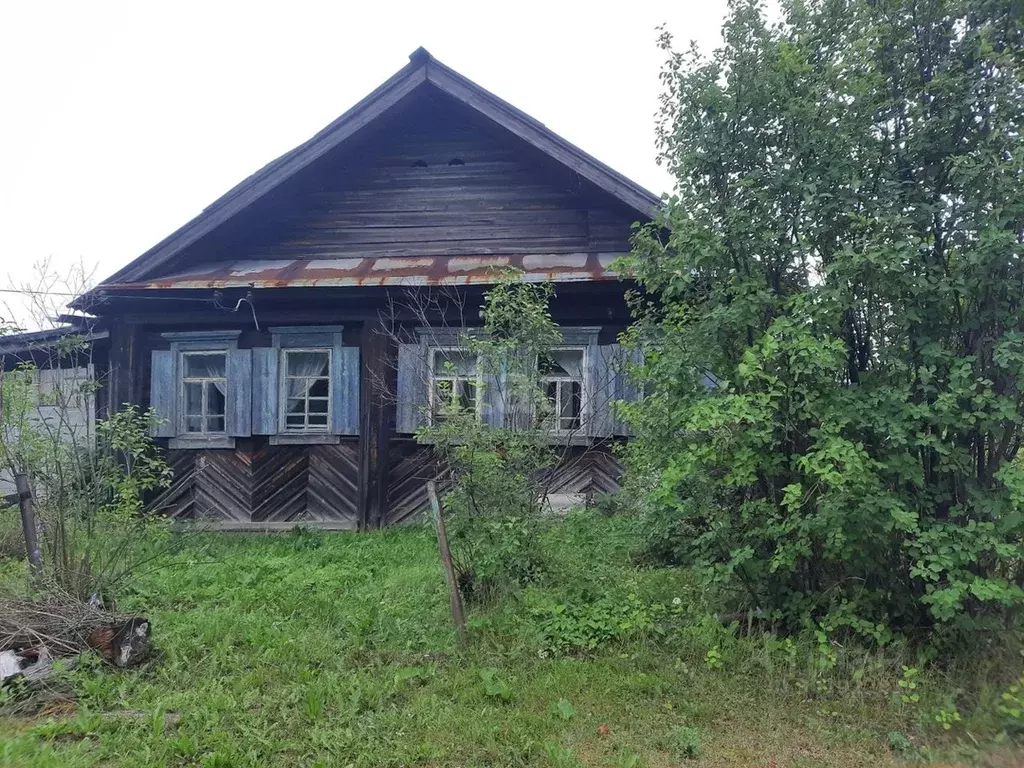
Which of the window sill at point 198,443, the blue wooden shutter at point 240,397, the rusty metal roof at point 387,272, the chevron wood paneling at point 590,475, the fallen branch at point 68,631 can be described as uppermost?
the rusty metal roof at point 387,272

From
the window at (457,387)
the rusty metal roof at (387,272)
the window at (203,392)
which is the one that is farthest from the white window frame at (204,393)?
the window at (457,387)

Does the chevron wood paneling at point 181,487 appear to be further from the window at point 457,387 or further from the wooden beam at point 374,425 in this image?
Result: the window at point 457,387

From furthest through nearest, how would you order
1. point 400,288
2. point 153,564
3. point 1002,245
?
point 400,288 < point 153,564 < point 1002,245

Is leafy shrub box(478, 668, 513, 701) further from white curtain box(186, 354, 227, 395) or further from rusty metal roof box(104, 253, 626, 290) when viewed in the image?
white curtain box(186, 354, 227, 395)

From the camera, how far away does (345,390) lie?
9.20m

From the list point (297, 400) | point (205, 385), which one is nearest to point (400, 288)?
point (297, 400)

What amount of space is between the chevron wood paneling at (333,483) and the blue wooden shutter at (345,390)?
292 mm

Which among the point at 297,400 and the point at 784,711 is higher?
the point at 297,400

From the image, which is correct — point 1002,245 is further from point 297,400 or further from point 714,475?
point 297,400

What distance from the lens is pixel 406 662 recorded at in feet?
14.6

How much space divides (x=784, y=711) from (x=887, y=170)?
3.24m

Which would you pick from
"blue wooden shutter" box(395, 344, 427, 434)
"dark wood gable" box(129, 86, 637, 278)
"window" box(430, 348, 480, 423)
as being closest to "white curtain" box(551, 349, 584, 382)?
"dark wood gable" box(129, 86, 637, 278)

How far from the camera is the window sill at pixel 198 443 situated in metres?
9.43

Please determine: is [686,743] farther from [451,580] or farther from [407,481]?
[407,481]
